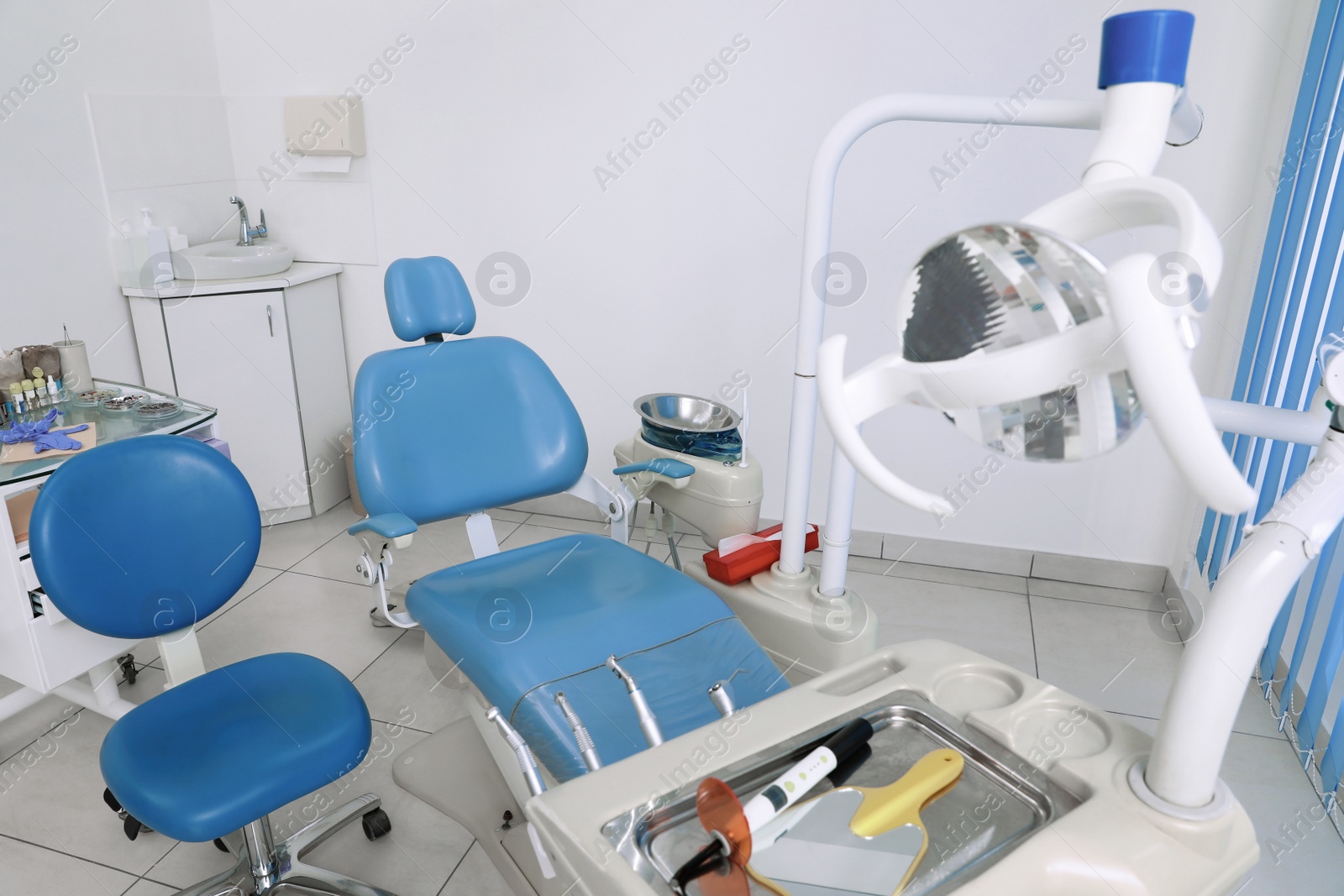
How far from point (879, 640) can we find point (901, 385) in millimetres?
2104

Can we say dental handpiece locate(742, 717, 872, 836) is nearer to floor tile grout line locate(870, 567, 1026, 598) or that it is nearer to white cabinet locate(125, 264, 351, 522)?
floor tile grout line locate(870, 567, 1026, 598)

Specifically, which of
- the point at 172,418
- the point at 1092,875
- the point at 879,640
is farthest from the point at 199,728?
the point at 879,640

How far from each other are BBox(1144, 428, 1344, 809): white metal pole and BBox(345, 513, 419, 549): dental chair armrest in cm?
123

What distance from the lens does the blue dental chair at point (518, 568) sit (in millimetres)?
1488

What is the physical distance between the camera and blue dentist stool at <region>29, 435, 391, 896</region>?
1367mm

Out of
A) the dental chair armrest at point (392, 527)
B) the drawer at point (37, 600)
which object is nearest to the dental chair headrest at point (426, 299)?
the dental chair armrest at point (392, 527)

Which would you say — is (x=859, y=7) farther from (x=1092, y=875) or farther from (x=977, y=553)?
(x=1092, y=875)

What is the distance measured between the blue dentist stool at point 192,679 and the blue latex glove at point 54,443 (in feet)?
1.71

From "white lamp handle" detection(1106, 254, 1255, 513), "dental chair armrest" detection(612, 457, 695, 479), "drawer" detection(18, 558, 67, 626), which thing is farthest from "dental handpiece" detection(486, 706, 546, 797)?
"drawer" detection(18, 558, 67, 626)

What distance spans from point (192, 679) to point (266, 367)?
1.71 m

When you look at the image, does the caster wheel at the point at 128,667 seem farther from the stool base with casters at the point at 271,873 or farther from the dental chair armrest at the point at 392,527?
the dental chair armrest at the point at 392,527

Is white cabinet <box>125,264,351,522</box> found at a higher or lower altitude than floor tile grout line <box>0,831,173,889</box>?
higher

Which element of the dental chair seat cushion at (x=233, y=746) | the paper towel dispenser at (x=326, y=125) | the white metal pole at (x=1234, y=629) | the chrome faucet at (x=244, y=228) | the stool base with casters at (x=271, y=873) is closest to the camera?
the white metal pole at (x=1234, y=629)

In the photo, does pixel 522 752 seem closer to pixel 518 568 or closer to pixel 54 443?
pixel 518 568
